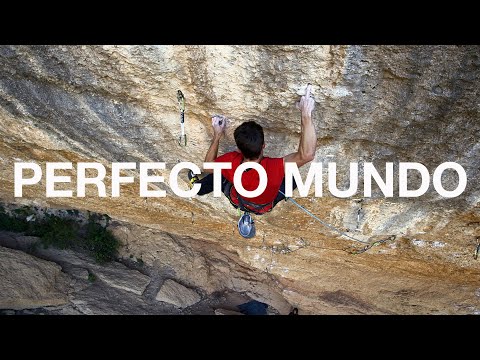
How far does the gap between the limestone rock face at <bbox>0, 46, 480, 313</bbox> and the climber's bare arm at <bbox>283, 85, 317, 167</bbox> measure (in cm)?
8

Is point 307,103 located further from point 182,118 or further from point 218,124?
point 182,118

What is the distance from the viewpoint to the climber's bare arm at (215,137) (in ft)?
11.2

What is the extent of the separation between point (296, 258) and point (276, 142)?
113 inches

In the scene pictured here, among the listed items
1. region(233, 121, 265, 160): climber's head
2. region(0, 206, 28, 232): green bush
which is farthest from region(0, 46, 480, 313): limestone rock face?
region(0, 206, 28, 232): green bush

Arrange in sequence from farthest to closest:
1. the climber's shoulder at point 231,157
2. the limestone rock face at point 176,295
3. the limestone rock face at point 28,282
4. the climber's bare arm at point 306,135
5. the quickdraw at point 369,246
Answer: the limestone rock face at point 176,295 → the limestone rock face at point 28,282 → the quickdraw at point 369,246 → the climber's shoulder at point 231,157 → the climber's bare arm at point 306,135

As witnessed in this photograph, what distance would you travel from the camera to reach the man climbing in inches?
116

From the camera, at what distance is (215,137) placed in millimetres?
3449

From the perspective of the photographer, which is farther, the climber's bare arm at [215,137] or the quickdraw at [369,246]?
the quickdraw at [369,246]

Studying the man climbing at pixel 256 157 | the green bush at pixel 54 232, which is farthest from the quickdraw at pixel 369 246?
the green bush at pixel 54 232

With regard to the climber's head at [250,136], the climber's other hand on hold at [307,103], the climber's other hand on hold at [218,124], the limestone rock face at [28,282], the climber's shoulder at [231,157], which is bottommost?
the limestone rock face at [28,282]

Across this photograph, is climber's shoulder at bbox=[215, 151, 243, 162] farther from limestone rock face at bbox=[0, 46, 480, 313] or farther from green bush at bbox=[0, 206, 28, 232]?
green bush at bbox=[0, 206, 28, 232]

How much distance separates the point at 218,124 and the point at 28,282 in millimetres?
4000

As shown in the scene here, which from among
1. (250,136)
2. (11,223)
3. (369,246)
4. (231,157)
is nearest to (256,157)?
(250,136)

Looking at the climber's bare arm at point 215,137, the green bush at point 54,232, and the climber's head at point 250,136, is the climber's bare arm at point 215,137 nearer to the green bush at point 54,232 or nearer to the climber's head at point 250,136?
the climber's head at point 250,136
